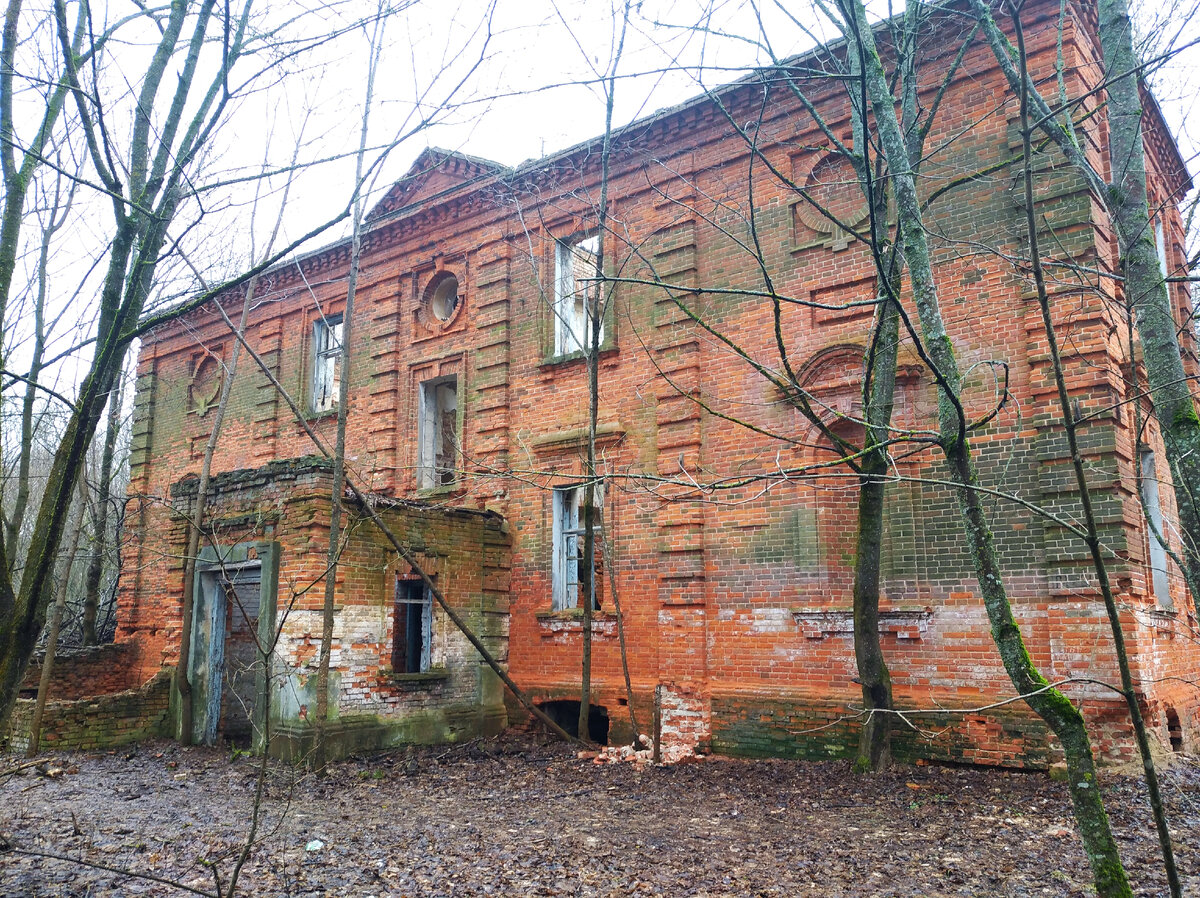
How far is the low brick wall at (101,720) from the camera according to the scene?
1191 centimetres

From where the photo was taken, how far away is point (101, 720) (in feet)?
40.3

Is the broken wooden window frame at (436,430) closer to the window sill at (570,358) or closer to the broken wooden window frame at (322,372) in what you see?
the window sill at (570,358)

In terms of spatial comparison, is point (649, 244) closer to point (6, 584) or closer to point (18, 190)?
point (18, 190)

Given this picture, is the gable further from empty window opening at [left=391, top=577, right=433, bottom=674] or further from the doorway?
empty window opening at [left=391, top=577, right=433, bottom=674]

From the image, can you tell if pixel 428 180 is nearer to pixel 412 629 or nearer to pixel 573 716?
pixel 412 629

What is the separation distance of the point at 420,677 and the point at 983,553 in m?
8.60

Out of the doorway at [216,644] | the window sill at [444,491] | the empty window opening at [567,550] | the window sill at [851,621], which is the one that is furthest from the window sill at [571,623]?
the doorway at [216,644]

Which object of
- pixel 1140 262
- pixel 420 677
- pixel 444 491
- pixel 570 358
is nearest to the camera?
pixel 1140 262

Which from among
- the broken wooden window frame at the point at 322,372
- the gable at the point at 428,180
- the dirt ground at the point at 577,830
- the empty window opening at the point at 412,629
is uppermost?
the gable at the point at 428,180

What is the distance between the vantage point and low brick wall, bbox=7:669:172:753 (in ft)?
39.1

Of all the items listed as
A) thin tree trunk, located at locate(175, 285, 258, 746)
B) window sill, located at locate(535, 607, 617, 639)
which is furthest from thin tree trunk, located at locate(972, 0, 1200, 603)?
thin tree trunk, located at locate(175, 285, 258, 746)

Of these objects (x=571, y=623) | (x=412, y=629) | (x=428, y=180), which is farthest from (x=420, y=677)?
(x=428, y=180)

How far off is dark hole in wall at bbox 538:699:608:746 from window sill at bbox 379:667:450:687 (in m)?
1.47

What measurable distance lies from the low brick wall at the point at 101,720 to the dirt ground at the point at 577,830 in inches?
71.0
